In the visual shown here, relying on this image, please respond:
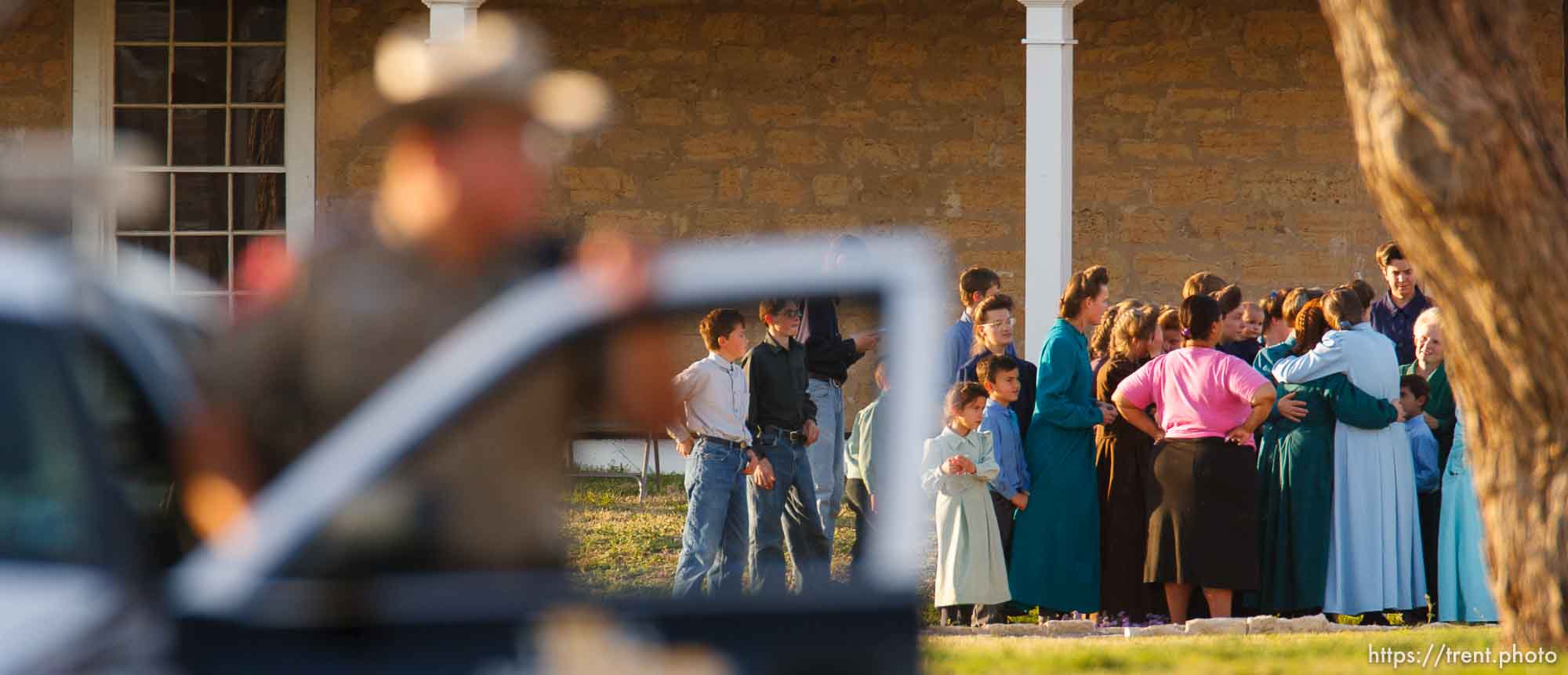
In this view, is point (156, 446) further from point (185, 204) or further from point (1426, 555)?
point (185, 204)

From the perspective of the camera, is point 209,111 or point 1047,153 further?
point 209,111

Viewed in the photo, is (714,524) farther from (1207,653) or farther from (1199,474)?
(1199,474)

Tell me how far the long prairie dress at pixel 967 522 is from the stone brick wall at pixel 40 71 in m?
7.16

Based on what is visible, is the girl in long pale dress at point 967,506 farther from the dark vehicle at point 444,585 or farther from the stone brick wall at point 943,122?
the stone brick wall at point 943,122

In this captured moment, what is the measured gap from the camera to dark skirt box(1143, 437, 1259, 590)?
708 cm

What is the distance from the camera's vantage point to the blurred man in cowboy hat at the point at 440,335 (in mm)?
2369

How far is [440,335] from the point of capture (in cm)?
247

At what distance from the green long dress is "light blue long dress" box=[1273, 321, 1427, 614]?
0.15ft

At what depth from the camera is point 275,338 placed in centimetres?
254

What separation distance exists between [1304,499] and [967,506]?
142cm

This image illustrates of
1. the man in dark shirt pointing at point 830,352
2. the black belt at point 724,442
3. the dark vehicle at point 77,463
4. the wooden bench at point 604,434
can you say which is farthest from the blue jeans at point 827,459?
the dark vehicle at point 77,463

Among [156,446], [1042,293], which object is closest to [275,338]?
[156,446]

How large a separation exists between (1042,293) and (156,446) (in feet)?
21.2

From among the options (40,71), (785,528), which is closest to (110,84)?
(40,71)
